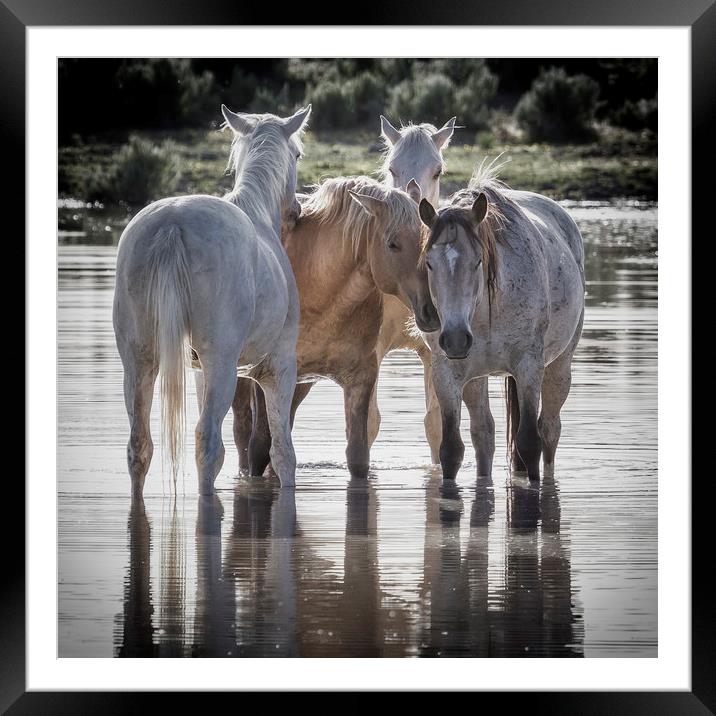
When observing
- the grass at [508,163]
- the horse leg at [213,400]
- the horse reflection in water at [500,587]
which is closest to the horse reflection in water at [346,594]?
the horse reflection in water at [500,587]

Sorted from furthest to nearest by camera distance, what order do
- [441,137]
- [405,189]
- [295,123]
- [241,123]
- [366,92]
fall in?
[366,92] → [441,137] → [405,189] → [241,123] → [295,123]

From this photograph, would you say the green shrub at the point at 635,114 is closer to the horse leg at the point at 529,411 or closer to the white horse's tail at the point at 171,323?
the horse leg at the point at 529,411

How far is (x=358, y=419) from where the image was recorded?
8195 mm

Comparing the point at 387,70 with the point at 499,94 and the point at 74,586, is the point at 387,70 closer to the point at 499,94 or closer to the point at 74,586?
the point at 499,94

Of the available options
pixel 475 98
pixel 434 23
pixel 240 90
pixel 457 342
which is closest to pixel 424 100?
pixel 475 98

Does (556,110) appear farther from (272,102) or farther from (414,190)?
(414,190)

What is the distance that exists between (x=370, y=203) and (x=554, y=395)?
5.55 ft

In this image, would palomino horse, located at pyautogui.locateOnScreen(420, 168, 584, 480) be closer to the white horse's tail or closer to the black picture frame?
the white horse's tail

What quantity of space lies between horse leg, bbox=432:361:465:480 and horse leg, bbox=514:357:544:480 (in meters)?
0.30

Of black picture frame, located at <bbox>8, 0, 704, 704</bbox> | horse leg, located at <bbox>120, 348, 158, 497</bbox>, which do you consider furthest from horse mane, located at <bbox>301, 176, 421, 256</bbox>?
black picture frame, located at <bbox>8, 0, 704, 704</bbox>

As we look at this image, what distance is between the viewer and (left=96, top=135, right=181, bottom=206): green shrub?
2278 centimetres
